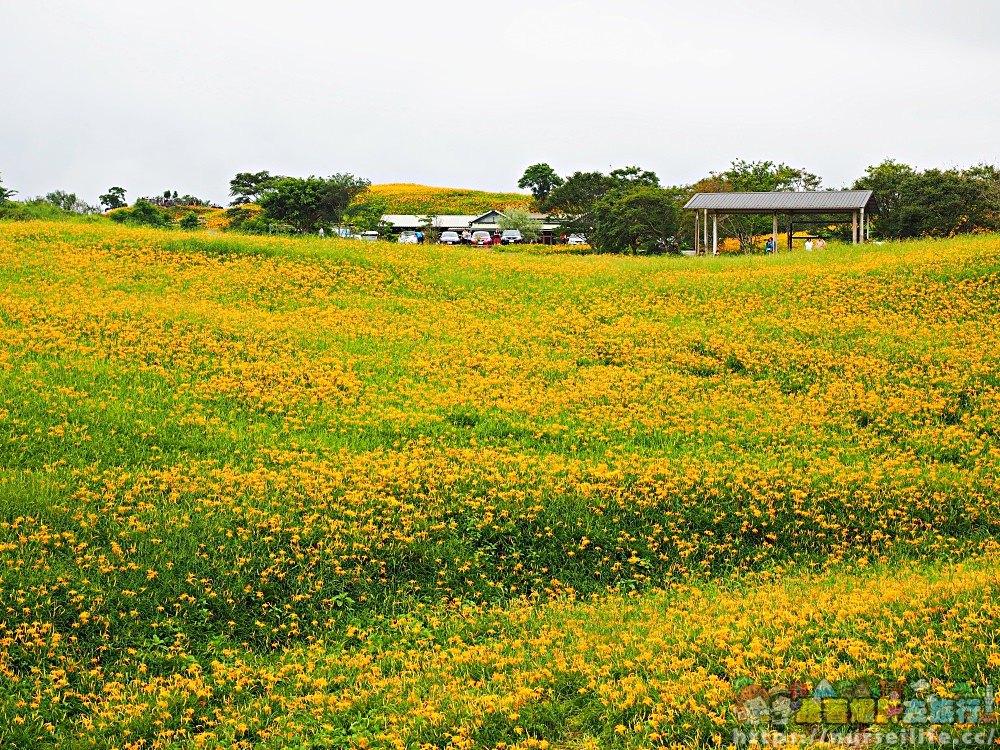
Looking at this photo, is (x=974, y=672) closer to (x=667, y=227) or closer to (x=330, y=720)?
(x=330, y=720)

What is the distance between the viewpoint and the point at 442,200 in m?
93.6

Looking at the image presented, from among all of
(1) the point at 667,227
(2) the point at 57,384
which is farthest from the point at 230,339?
(1) the point at 667,227

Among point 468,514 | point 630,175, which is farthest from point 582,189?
point 468,514

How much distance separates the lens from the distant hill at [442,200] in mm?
90062

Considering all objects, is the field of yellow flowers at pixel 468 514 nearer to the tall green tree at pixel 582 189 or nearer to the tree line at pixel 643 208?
the tree line at pixel 643 208

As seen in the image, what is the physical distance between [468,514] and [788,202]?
3045 centimetres

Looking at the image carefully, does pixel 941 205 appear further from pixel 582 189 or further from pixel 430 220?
pixel 430 220

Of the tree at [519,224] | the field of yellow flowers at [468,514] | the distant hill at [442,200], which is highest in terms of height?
the distant hill at [442,200]

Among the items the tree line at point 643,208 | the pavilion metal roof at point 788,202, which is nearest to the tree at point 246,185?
the tree line at point 643,208

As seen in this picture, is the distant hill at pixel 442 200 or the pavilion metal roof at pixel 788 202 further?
the distant hill at pixel 442 200

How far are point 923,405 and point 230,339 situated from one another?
12112 mm

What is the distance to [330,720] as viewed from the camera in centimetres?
607

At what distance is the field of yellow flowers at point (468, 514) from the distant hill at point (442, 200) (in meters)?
71.0

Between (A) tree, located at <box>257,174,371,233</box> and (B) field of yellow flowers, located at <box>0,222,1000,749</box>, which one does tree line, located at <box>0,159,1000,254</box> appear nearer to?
(A) tree, located at <box>257,174,371,233</box>
